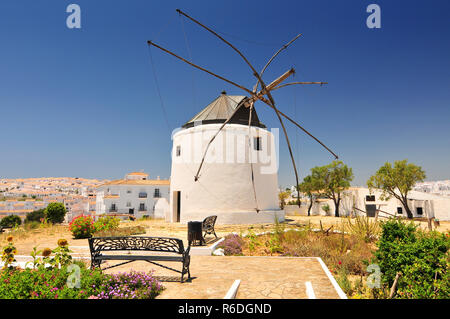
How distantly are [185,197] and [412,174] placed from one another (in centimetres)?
2123

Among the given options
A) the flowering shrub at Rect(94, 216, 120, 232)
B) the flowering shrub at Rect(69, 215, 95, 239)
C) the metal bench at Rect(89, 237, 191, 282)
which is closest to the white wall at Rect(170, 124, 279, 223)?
the flowering shrub at Rect(94, 216, 120, 232)

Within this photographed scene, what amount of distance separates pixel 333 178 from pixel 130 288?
2971 centimetres

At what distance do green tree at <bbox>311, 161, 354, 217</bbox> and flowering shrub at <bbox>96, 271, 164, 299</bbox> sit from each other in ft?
95.1

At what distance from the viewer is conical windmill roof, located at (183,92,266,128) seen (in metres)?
17.5

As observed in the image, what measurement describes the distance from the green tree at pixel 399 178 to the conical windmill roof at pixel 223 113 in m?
14.7

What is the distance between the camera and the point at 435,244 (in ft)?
12.5

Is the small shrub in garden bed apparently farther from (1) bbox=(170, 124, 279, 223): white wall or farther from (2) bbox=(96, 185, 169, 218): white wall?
(2) bbox=(96, 185, 169, 218): white wall

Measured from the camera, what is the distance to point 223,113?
1792 cm

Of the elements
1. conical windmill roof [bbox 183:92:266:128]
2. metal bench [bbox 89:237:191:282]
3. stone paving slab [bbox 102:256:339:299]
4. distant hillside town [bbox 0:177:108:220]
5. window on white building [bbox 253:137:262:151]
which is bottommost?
distant hillside town [bbox 0:177:108:220]

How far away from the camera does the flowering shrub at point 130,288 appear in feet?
11.4

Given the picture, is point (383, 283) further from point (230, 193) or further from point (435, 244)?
point (230, 193)

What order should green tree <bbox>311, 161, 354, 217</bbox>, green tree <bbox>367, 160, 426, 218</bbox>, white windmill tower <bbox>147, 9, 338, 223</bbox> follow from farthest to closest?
green tree <bbox>311, 161, 354, 217</bbox> → green tree <bbox>367, 160, 426, 218</bbox> → white windmill tower <bbox>147, 9, 338, 223</bbox>

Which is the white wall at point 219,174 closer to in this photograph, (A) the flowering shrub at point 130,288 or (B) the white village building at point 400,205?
(B) the white village building at point 400,205
